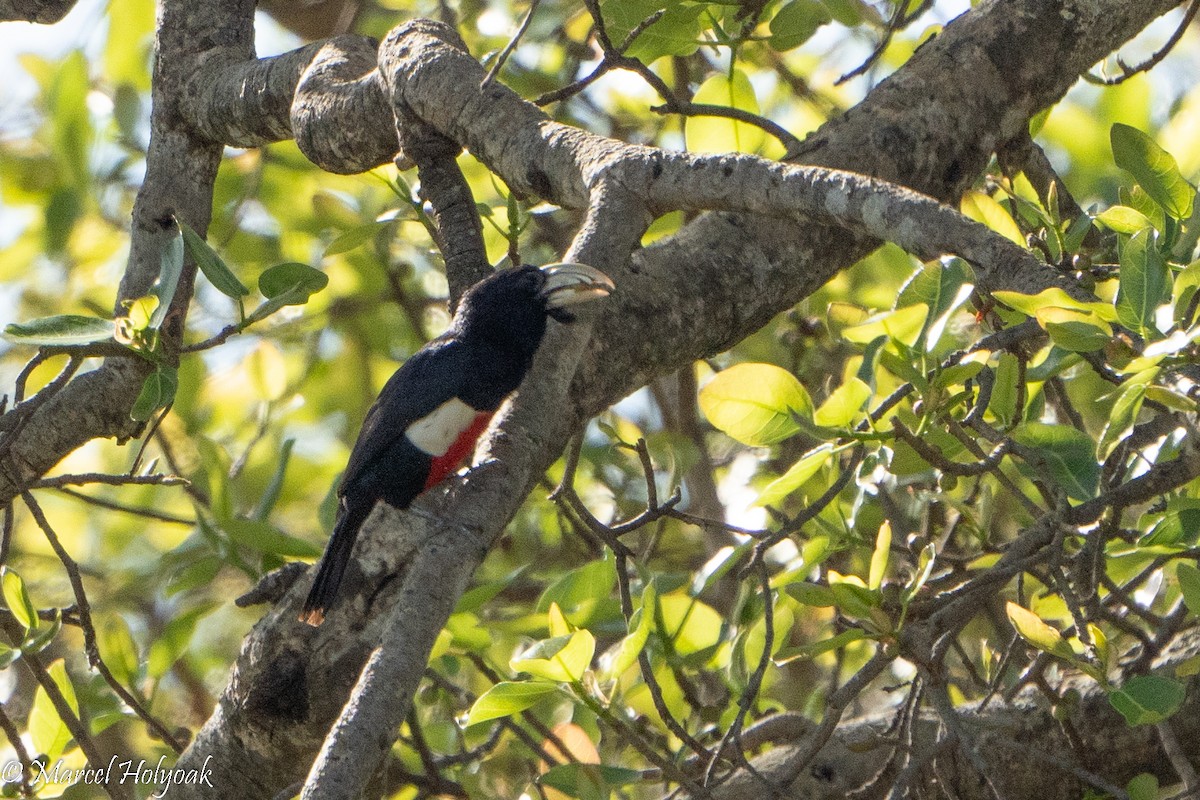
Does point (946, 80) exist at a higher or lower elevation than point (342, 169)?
lower

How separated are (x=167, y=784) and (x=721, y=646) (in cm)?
121

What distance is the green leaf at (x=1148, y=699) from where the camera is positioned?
1810 millimetres

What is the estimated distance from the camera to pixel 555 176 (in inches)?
89.6

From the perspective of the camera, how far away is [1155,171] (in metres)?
1.76

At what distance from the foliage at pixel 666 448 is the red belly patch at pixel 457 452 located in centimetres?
30

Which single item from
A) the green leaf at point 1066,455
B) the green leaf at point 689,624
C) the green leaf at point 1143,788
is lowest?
the green leaf at point 1143,788

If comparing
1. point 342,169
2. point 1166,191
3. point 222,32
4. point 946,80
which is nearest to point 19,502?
point 222,32

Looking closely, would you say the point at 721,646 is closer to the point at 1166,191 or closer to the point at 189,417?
the point at 1166,191

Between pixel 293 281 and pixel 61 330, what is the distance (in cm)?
41

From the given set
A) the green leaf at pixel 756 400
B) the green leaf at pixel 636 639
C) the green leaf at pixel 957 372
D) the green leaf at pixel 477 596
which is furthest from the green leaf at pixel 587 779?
the green leaf at pixel 957 372

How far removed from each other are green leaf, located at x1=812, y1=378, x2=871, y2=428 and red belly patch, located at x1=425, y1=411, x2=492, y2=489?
1551 mm

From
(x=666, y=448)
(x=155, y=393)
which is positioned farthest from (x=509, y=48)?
(x=666, y=448)

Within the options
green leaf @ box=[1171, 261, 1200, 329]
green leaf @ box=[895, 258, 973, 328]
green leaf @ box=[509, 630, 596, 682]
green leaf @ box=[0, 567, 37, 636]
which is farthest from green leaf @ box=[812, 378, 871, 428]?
green leaf @ box=[0, 567, 37, 636]

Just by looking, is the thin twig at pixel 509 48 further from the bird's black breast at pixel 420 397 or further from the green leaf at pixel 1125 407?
the green leaf at pixel 1125 407
